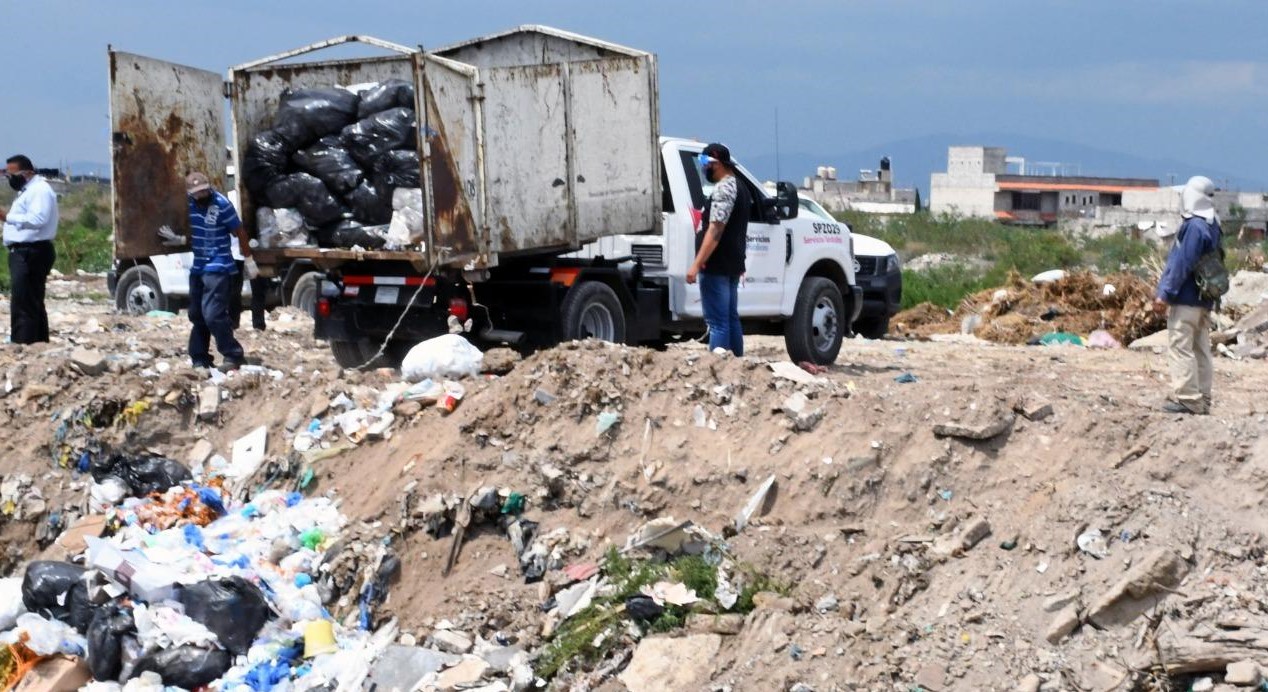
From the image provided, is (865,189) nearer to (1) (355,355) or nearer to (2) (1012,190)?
(2) (1012,190)

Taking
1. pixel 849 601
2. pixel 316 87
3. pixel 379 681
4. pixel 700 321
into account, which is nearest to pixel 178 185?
pixel 316 87

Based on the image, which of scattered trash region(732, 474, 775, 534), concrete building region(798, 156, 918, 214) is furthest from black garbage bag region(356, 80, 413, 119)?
concrete building region(798, 156, 918, 214)

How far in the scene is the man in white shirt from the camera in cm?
1025

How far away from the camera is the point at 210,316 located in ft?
32.7

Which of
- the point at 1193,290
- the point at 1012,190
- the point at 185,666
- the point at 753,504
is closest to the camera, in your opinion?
the point at 185,666

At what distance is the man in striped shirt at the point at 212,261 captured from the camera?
389 inches

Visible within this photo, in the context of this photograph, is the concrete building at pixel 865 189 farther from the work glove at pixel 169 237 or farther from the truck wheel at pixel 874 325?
the work glove at pixel 169 237

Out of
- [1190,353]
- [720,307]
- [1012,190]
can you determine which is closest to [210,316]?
[720,307]

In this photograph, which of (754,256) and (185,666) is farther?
(754,256)

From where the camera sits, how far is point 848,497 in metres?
7.12

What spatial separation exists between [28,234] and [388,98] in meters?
2.72

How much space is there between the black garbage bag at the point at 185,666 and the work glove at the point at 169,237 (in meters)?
4.63

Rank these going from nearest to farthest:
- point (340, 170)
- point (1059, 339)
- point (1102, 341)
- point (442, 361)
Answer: point (442, 361), point (340, 170), point (1102, 341), point (1059, 339)

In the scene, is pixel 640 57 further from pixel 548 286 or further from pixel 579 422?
pixel 579 422
